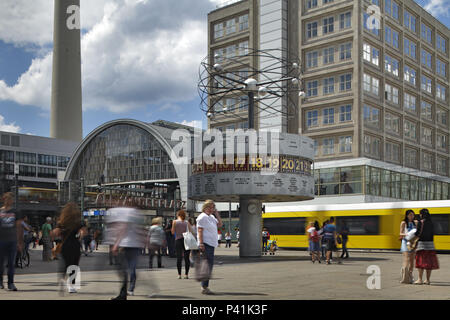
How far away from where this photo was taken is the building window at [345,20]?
54.9 m

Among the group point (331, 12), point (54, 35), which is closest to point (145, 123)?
point (331, 12)

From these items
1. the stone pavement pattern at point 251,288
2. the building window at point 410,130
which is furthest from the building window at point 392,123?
the stone pavement pattern at point 251,288

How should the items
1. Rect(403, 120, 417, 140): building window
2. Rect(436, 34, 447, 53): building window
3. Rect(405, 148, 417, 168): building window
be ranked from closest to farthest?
Rect(403, 120, 417, 140): building window → Rect(405, 148, 417, 168): building window → Rect(436, 34, 447, 53): building window

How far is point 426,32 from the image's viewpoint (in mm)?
67688

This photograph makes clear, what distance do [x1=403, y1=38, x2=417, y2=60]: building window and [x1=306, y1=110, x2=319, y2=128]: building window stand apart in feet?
44.1

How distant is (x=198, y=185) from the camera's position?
26.3m

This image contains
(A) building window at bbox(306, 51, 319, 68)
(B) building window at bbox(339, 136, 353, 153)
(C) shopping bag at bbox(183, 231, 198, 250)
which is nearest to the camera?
(C) shopping bag at bbox(183, 231, 198, 250)

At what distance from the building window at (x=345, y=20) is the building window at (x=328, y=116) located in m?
8.05

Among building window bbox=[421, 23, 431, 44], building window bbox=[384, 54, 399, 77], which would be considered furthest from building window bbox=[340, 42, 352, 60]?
building window bbox=[421, 23, 431, 44]

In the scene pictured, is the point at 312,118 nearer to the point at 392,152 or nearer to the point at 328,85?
the point at 328,85

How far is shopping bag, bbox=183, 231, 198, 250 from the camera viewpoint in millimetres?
14250

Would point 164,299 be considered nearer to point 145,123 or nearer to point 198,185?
point 198,185

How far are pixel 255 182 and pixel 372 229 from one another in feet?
45.1

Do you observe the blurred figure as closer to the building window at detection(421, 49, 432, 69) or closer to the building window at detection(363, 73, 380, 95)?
the building window at detection(363, 73, 380, 95)
